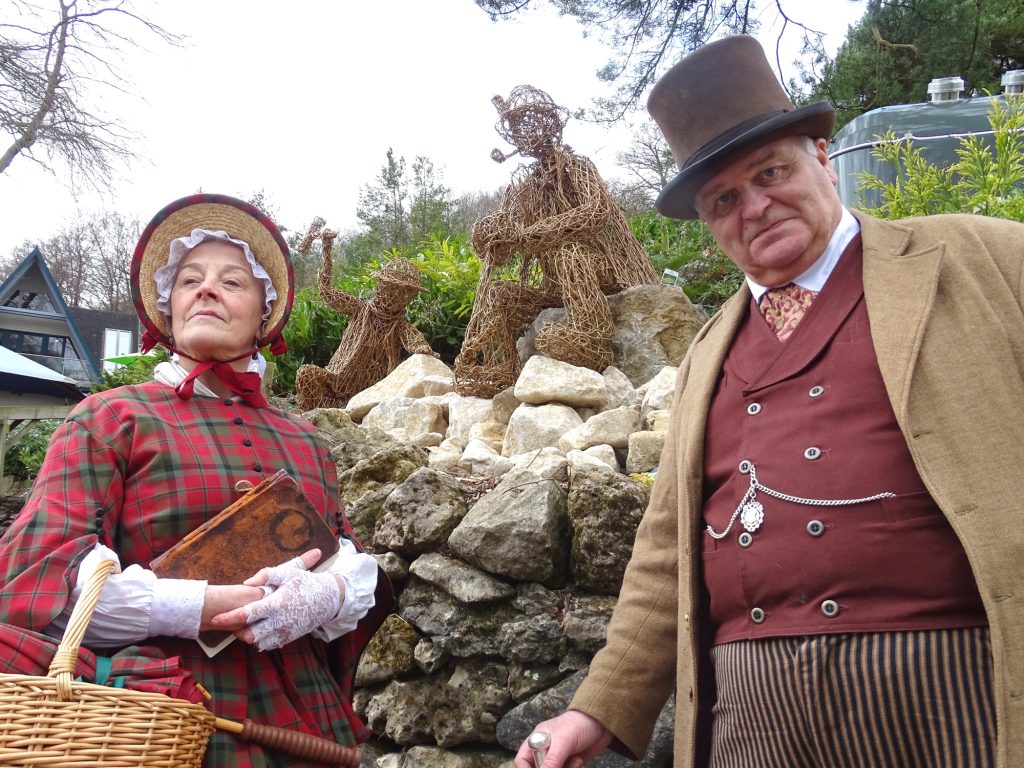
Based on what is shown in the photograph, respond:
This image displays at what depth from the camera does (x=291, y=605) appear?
1682 mm

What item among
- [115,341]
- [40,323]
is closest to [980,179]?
[40,323]

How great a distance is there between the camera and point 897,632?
147 centimetres

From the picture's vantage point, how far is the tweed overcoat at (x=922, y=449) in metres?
1.39

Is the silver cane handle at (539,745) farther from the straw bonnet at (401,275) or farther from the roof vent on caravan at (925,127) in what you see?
the roof vent on caravan at (925,127)

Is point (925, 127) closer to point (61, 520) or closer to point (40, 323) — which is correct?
point (61, 520)

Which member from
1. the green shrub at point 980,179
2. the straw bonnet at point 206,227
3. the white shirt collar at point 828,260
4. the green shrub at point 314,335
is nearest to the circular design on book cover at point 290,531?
the straw bonnet at point 206,227

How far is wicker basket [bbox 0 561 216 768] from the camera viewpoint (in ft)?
4.09

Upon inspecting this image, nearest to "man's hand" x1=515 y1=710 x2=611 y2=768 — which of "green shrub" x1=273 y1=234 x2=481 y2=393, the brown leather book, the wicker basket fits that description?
the brown leather book

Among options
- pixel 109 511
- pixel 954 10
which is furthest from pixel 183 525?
pixel 954 10

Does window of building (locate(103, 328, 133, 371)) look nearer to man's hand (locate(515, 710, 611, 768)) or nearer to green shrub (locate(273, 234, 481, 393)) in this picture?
green shrub (locate(273, 234, 481, 393))

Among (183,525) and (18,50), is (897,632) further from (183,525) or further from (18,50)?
(18,50)

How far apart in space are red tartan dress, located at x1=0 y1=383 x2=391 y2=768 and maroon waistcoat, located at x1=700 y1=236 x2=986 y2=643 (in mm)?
964

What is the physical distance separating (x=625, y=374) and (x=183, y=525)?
3494 mm

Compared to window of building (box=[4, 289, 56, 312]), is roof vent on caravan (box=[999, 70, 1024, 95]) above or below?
below
